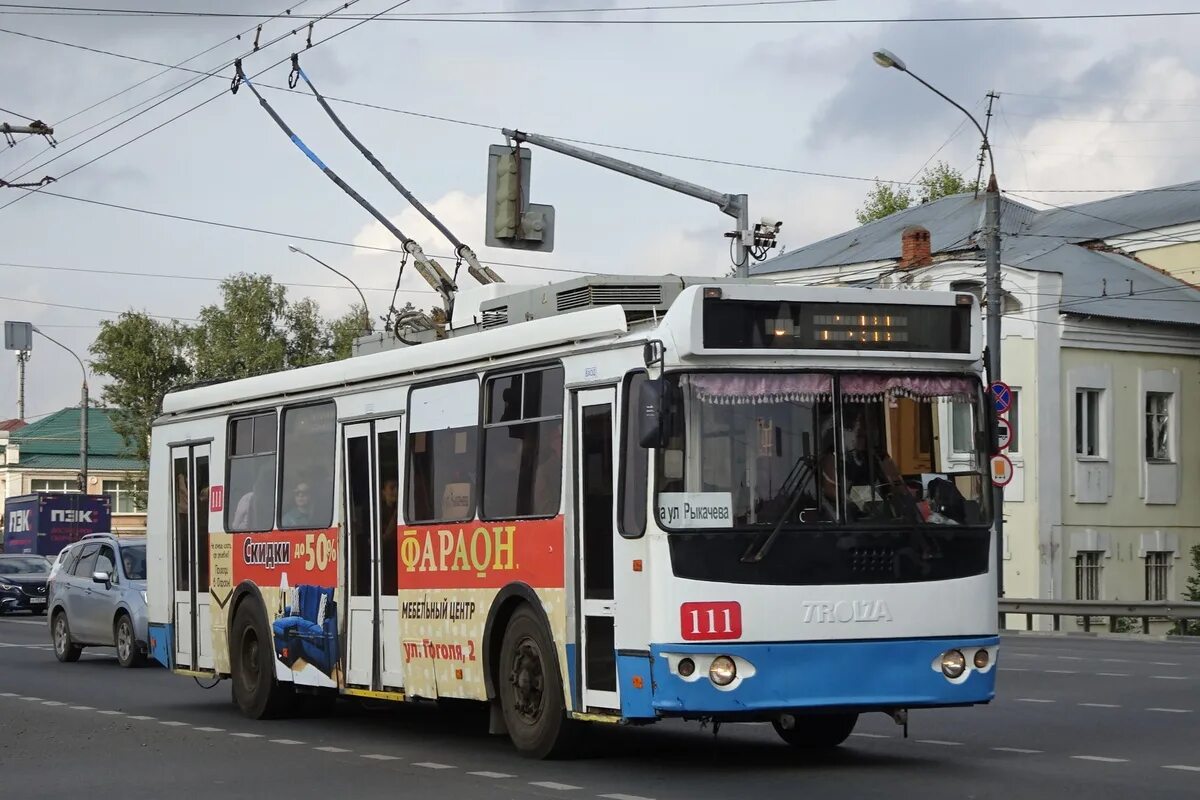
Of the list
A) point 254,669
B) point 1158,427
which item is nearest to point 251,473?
point 254,669

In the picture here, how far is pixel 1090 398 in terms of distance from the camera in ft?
143

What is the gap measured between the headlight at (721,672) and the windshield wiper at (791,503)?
576 mm

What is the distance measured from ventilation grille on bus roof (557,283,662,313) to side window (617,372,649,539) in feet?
2.74

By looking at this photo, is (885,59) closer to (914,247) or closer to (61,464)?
(914,247)

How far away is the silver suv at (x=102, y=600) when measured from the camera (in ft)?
84.1

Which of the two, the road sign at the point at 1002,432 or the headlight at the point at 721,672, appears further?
the road sign at the point at 1002,432

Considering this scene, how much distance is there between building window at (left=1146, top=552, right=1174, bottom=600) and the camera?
4466cm

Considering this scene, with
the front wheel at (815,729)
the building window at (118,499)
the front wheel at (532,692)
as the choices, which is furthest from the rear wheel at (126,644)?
the building window at (118,499)

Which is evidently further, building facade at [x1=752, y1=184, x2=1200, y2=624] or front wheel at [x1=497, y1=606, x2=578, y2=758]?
building facade at [x1=752, y1=184, x2=1200, y2=624]

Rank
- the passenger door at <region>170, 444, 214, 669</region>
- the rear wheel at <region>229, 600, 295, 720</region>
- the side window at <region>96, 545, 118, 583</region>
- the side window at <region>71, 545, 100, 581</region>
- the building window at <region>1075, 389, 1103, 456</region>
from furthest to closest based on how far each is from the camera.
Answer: the building window at <region>1075, 389, 1103, 456</region>, the side window at <region>71, 545, 100, 581</region>, the side window at <region>96, 545, 118, 583</region>, the passenger door at <region>170, 444, 214, 669</region>, the rear wheel at <region>229, 600, 295, 720</region>

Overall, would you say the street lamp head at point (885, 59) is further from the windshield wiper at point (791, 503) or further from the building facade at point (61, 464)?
the building facade at point (61, 464)

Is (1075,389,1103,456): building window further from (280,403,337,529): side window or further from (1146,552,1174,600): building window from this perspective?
(280,403,337,529): side window

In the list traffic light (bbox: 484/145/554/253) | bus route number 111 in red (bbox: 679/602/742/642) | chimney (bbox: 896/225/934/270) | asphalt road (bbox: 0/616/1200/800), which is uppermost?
chimney (bbox: 896/225/934/270)

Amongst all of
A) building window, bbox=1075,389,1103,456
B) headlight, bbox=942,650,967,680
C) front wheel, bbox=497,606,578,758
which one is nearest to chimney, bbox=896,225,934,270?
building window, bbox=1075,389,1103,456
